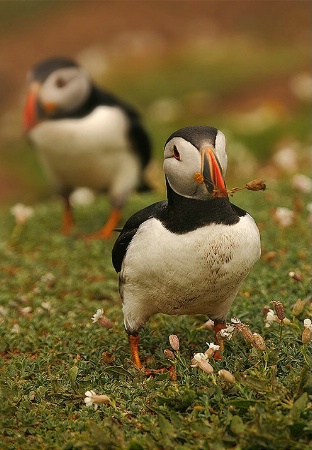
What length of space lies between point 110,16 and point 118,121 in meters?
18.4

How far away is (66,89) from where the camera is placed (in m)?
7.12

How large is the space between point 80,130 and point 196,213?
3593 millimetres

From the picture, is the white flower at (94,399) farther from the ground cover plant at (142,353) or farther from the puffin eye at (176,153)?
the puffin eye at (176,153)

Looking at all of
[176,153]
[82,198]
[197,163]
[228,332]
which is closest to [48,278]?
[228,332]

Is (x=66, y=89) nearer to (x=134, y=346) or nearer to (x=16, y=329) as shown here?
(x=16, y=329)

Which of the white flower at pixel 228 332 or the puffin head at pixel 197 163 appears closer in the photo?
the puffin head at pixel 197 163

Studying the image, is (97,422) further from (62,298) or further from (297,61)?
(297,61)

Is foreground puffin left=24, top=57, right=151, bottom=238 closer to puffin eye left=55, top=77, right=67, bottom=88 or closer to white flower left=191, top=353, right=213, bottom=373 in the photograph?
puffin eye left=55, top=77, right=67, bottom=88

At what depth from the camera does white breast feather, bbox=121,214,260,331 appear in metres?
3.64

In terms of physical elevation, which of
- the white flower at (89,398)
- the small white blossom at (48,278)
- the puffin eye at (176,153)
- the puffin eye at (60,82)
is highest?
the puffin eye at (176,153)

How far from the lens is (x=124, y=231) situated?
13.5ft

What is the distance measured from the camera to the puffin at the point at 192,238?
3.48 m

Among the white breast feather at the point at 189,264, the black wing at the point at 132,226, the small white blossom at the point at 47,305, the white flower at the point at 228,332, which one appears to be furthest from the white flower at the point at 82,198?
the white flower at the point at 228,332

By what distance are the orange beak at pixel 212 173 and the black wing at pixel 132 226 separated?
0.50m
